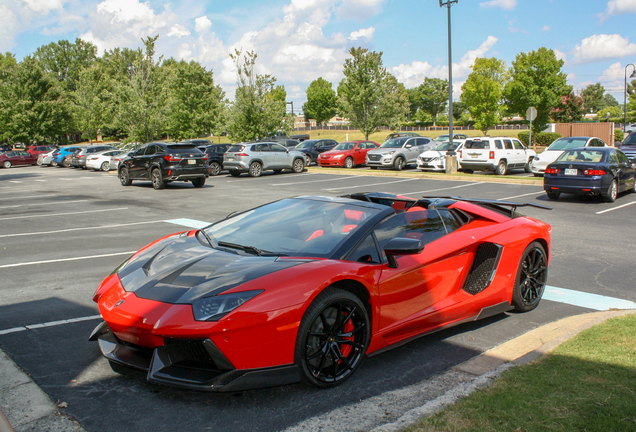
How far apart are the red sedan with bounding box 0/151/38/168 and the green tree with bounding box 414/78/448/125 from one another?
10740 cm

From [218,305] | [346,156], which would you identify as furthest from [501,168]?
[218,305]

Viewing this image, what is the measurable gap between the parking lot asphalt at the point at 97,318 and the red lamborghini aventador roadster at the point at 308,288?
212 mm

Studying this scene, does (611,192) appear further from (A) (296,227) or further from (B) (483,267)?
(A) (296,227)

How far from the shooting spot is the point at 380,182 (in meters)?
21.9

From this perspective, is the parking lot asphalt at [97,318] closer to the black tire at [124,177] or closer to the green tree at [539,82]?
the black tire at [124,177]

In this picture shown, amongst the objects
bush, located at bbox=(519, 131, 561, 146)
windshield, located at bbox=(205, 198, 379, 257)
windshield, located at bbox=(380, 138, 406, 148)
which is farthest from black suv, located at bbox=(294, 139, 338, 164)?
windshield, located at bbox=(205, 198, 379, 257)

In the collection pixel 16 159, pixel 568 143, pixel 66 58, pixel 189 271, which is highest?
pixel 66 58

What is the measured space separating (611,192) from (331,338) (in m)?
13.2

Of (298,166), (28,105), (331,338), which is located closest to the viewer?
(331,338)

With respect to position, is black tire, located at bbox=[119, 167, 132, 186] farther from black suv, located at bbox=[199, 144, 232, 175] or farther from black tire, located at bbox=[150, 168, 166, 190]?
black suv, located at bbox=[199, 144, 232, 175]

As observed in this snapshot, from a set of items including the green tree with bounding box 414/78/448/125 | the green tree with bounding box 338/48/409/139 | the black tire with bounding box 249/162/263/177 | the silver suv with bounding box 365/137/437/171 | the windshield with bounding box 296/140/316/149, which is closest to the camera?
the black tire with bounding box 249/162/263/177

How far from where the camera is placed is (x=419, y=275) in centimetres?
414

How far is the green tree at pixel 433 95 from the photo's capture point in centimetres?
13638

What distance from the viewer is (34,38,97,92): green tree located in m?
96.2
